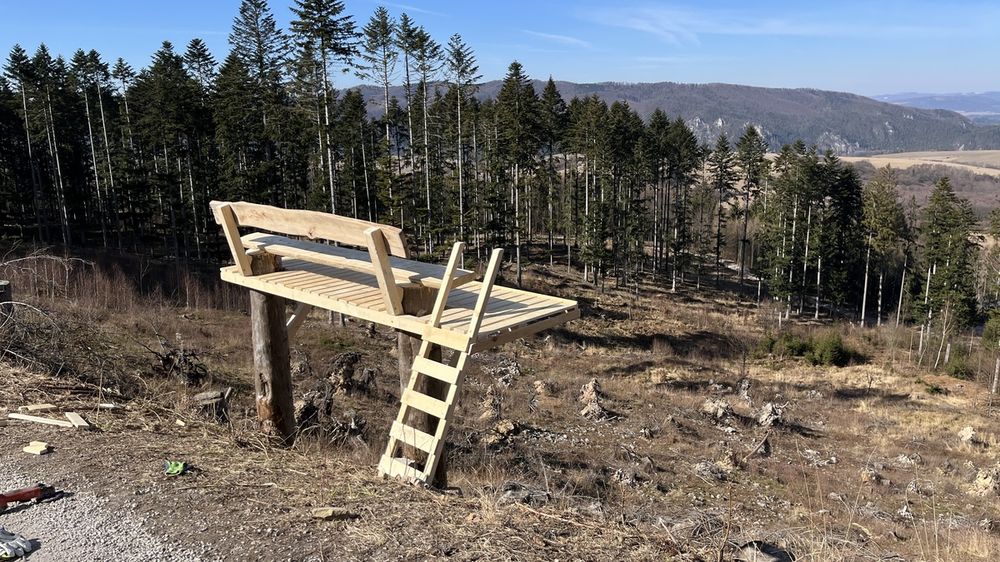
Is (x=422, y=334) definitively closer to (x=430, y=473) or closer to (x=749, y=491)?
(x=430, y=473)

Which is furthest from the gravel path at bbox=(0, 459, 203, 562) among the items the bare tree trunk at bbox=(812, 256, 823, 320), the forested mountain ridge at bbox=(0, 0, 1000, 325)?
the bare tree trunk at bbox=(812, 256, 823, 320)

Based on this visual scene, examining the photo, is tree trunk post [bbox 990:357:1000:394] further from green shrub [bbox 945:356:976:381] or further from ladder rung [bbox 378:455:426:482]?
ladder rung [bbox 378:455:426:482]

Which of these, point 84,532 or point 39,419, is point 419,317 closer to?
point 84,532

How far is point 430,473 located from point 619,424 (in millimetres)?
12995

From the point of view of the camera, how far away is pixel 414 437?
504 cm

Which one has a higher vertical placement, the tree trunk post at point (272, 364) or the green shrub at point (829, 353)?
the tree trunk post at point (272, 364)

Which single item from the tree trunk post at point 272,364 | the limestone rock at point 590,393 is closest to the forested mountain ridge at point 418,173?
the limestone rock at point 590,393

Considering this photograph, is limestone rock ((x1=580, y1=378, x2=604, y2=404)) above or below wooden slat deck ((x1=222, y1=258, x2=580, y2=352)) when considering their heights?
below

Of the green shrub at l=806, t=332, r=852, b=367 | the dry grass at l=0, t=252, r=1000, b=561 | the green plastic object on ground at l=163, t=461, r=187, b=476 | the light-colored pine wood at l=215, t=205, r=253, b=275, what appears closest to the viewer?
the dry grass at l=0, t=252, r=1000, b=561

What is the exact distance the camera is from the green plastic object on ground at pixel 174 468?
504 cm

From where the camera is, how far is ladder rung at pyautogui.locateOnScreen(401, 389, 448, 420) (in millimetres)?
4738

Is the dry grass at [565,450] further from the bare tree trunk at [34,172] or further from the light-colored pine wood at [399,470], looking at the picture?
the bare tree trunk at [34,172]

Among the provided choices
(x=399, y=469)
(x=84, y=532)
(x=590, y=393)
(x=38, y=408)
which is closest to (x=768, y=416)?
(x=590, y=393)

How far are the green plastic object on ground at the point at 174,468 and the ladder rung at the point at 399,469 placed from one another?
4.98 ft
